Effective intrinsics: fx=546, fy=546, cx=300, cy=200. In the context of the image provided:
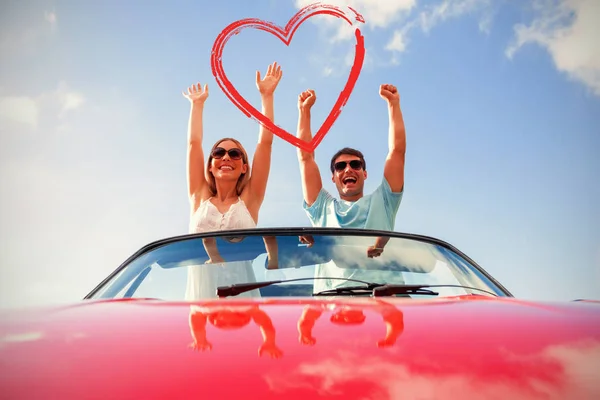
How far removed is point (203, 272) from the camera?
2.12 metres

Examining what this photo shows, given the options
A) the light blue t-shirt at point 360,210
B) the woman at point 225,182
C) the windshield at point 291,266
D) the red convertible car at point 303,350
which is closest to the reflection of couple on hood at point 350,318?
the red convertible car at point 303,350

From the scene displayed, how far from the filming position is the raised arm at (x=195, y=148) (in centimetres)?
391

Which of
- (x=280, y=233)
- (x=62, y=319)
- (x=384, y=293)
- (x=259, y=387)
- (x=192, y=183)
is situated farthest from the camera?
(x=192, y=183)

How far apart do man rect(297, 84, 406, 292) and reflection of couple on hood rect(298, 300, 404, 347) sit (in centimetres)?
230

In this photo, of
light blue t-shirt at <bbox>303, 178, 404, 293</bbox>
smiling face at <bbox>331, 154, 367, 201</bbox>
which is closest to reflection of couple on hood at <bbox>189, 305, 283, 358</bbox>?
light blue t-shirt at <bbox>303, 178, 404, 293</bbox>

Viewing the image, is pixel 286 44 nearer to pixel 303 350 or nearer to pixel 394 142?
pixel 394 142

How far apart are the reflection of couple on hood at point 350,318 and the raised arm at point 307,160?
2628 mm

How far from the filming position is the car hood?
77 centimetres

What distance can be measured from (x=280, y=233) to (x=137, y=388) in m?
1.56

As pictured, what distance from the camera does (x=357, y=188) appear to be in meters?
3.89

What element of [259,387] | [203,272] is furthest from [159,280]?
[259,387]

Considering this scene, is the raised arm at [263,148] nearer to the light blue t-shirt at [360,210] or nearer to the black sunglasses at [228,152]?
the black sunglasses at [228,152]

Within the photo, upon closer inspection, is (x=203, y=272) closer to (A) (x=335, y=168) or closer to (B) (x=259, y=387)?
(B) (x=259, y=387)

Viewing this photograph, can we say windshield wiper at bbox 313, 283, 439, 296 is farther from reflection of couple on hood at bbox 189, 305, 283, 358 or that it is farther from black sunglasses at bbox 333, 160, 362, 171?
black sunglasses at bbox 333, 160, 362, 171
